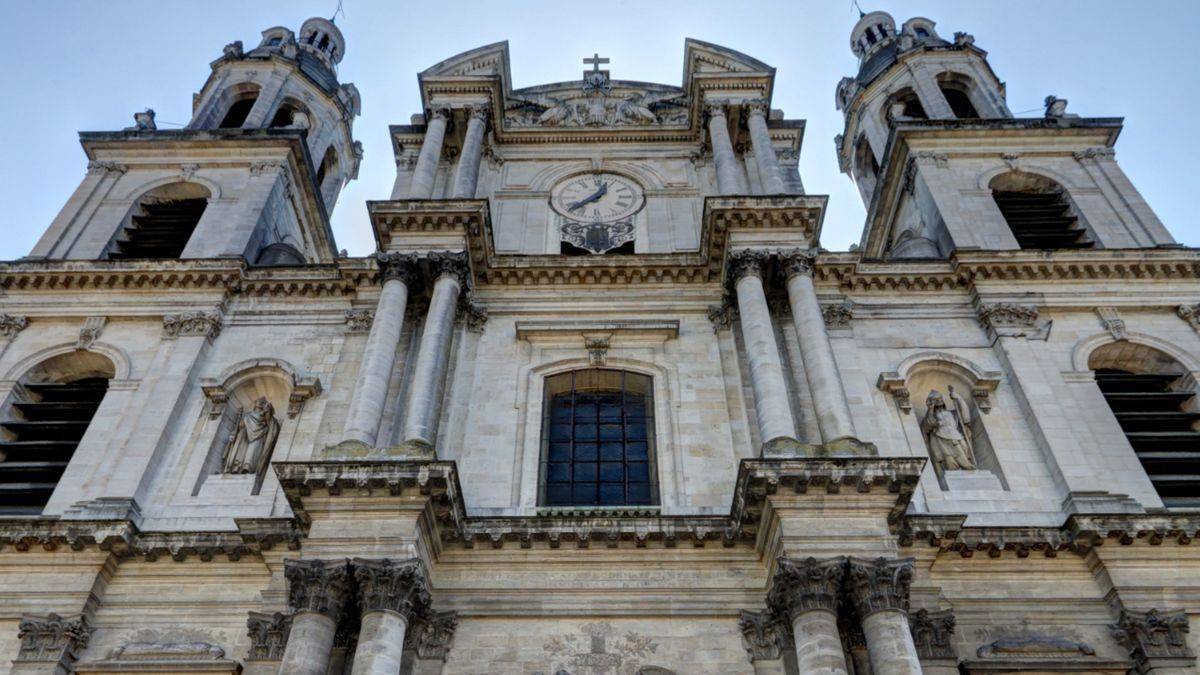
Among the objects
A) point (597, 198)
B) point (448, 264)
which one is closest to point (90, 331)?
point (448, 264)

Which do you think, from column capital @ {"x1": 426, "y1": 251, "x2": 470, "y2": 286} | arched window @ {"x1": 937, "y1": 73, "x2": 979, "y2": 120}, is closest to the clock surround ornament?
column capital @ {"x1": 426, "y1": 251, "x2": 470, "y2": 286}

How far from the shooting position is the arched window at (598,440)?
15719 mm

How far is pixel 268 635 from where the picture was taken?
1298 cm

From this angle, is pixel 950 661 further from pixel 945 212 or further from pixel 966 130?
pixel 966 130

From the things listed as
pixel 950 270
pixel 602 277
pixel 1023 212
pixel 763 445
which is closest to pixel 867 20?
pixel 1023 212

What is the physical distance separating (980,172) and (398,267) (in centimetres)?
1351

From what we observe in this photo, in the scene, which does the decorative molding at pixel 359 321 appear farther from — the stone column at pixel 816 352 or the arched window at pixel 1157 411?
the arched window at pixel 1157 411

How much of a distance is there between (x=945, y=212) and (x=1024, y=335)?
4.63 m

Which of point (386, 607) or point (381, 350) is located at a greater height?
point (381, 350)

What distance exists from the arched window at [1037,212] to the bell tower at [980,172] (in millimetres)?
23

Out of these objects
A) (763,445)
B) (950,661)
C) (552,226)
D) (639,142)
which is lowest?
(950,661)

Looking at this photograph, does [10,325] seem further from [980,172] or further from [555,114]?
[980,172]

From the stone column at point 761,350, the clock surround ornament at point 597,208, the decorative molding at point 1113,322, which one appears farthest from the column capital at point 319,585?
the decorative molding at point 1113,322

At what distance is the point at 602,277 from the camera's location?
18797 mm
